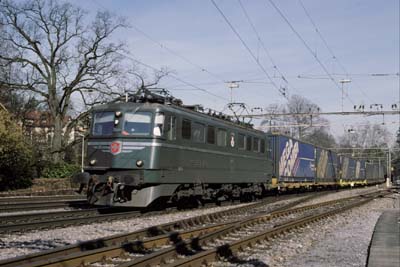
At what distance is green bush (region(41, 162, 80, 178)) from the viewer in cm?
3550

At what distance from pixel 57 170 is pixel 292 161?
54.2 feet

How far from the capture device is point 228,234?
12.3 m

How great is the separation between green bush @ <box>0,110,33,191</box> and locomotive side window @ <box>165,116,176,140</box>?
14623mm

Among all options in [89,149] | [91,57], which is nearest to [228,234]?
[89,149]

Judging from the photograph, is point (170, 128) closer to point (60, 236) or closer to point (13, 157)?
point (60, 236)

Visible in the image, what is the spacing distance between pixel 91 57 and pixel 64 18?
3.64 metres

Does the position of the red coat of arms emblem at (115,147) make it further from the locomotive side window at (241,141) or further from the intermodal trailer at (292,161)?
the intermodal trailer at (292,161)

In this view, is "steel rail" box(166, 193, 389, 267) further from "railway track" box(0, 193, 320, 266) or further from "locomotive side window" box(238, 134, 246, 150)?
"locomotive side window" box(238, 134, 246, 150)

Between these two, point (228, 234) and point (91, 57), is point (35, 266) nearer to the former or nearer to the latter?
point (228, 234)

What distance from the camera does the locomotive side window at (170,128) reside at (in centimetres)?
1562

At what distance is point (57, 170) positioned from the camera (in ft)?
118

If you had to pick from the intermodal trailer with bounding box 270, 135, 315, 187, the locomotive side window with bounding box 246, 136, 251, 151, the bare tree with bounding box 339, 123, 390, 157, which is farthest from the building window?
the bare tree with bounding box 339, 123, 390, 157

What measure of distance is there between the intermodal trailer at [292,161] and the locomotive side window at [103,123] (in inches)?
513

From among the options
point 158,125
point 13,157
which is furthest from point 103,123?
point 13,157
